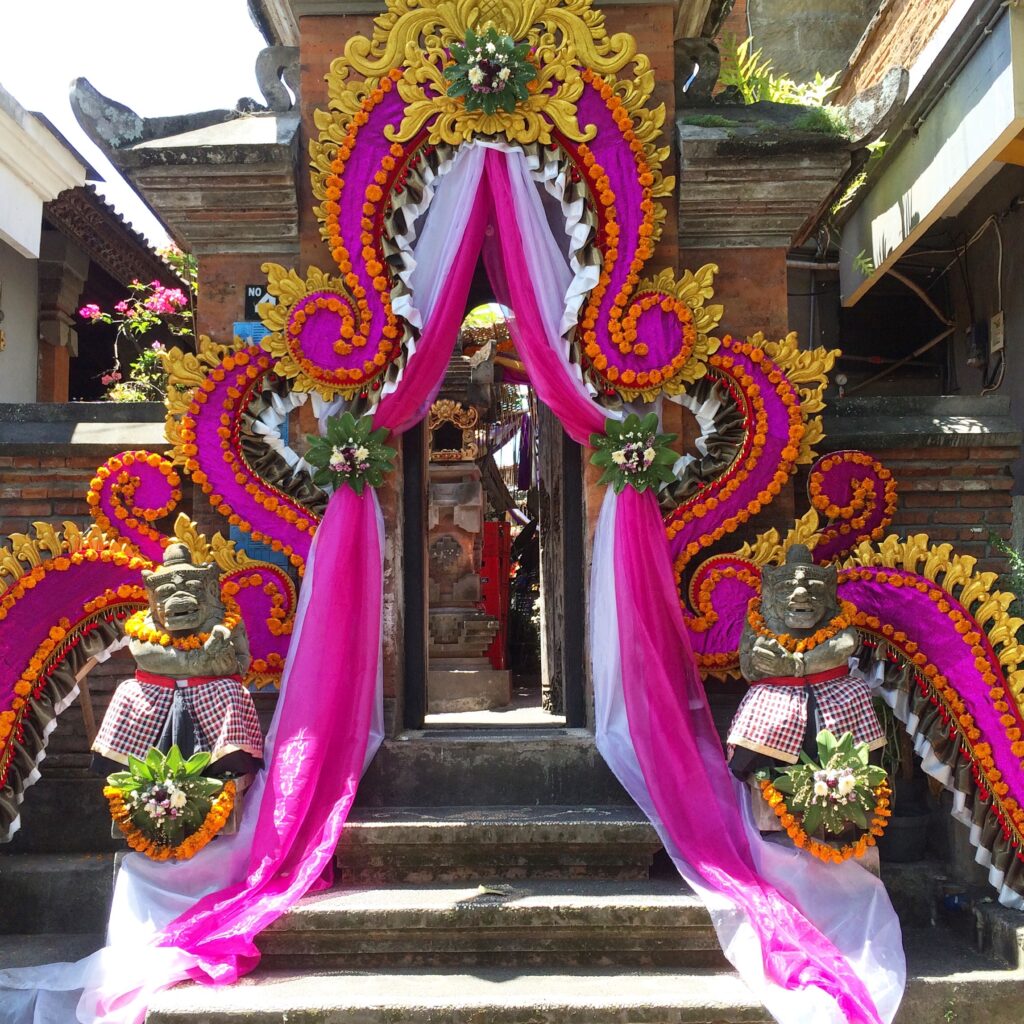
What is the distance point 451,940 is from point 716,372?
283 cm

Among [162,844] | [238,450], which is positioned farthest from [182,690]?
[238,450]

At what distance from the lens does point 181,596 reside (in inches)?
176

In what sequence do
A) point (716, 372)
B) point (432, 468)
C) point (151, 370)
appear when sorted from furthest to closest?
point (432, 468) → point (151, 370) → point (716, 372)

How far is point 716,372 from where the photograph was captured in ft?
17.6

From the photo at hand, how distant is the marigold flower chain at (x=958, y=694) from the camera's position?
4.39 m

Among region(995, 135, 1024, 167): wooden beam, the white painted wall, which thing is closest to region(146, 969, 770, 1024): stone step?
region(995, 135, 1024, 167): wooden beam

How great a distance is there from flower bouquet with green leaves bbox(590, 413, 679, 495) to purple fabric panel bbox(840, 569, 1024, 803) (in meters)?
0.96

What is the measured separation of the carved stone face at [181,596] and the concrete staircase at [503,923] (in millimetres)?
1074

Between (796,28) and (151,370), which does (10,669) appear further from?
(796,28)

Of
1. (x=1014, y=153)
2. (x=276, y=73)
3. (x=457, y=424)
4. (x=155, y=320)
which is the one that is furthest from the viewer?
(x=457, y=424)

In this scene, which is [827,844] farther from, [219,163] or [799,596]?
[219,163]

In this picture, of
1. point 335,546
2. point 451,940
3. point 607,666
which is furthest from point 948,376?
point 451,940

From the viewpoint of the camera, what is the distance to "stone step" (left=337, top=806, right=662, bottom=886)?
4.60 m

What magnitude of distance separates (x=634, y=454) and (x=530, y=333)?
2.46 ft
